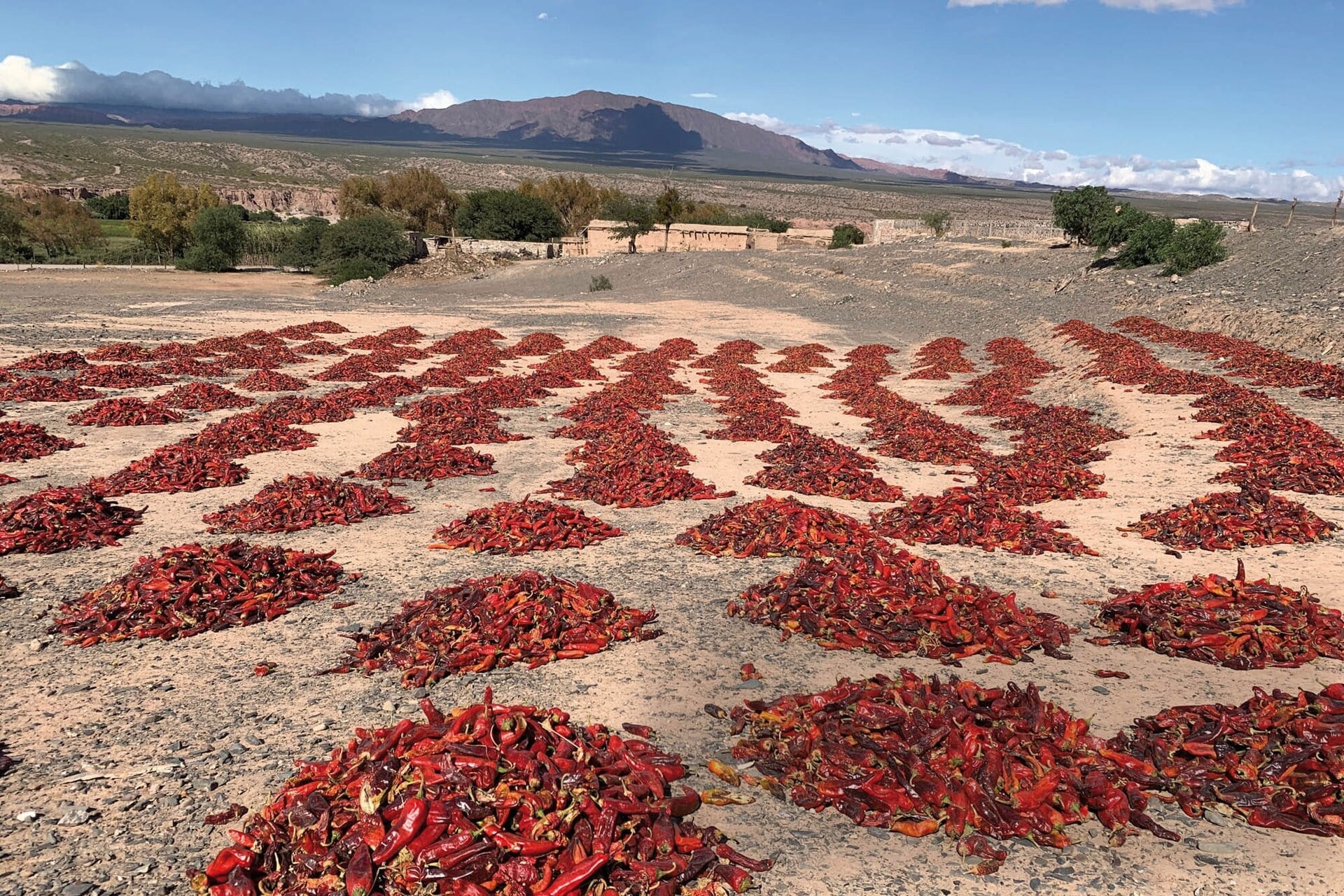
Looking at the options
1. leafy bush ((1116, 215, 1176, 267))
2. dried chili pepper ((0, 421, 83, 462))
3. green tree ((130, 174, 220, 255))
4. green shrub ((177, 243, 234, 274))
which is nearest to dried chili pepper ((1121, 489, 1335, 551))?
dried chili pepper ((0, 421, 83, 462))

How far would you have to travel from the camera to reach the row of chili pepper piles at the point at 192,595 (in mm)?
7324

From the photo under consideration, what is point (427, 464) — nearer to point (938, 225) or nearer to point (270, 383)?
point (270, 383)

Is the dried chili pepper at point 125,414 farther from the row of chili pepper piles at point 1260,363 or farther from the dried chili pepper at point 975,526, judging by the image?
the row of chili pepper piles at point 1260,363

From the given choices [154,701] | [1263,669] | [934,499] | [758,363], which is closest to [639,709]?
[154,701]

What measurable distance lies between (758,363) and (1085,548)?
1882 centimetres

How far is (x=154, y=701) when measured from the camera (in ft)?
20.5

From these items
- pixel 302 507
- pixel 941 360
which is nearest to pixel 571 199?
pixel 941 360

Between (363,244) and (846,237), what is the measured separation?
137ft

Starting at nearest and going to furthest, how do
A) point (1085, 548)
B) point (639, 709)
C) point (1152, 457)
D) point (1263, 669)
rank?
point (639, 709) < point (1263, 669) < point (1085, 548) < point (1152, 457)

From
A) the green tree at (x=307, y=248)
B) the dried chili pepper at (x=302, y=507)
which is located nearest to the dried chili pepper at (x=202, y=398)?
the dried chili pepper at (x=302, y=507)

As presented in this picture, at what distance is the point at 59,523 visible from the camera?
378 inches

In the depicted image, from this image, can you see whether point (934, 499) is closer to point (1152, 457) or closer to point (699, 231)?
point (1152, 457)

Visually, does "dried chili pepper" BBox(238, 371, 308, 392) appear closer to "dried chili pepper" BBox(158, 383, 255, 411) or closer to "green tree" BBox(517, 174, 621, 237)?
"dried chili pepper" BBox(158, 383, 255, 411)

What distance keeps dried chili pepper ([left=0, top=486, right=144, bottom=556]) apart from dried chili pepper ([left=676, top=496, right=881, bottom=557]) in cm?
738
